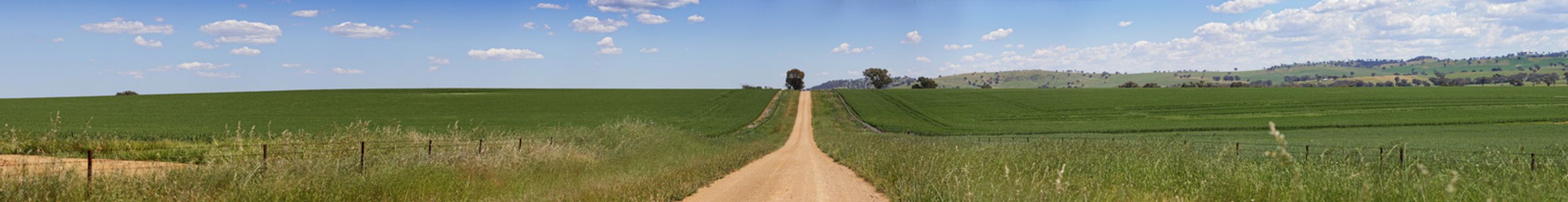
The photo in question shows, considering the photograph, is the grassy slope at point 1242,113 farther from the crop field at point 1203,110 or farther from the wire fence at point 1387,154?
the wire fence at point 1387,154

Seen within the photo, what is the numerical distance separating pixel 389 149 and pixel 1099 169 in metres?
16.2

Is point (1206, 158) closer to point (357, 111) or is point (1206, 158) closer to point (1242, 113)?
point (1242, 113)

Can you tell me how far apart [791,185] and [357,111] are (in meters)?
55.4

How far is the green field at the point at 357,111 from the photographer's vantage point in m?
39.7

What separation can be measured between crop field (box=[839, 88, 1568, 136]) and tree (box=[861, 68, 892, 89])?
2160 inches

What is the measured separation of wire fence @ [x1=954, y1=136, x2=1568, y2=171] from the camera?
463 inches

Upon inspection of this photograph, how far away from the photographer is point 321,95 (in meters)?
78.1

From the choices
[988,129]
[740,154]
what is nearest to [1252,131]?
[988,129]

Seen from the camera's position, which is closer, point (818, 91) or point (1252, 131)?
point (1252, 131)

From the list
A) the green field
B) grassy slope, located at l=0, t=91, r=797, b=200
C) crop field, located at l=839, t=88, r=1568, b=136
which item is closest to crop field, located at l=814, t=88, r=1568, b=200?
crop field, located at l=839, t=88, r=1568, b=136

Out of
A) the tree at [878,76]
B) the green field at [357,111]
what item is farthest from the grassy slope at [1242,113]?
the tree at [878,76]

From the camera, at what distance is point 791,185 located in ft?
44.2

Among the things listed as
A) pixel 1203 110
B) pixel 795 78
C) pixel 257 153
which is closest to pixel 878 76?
pixel 795 78

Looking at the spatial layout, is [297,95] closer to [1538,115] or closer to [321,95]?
[321,95]
